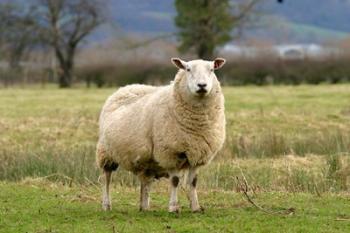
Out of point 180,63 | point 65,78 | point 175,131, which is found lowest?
point 175,131

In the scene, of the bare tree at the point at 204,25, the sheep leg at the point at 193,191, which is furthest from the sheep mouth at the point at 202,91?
the bare tree at the point at 204,25

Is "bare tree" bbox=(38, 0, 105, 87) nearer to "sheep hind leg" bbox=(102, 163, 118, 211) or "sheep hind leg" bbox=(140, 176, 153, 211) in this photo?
"sheep hind leg" bbox=(102, 163, 118, 211)

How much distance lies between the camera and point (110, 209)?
12.7 meters

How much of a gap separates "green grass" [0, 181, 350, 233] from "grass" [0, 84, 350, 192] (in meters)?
1.41

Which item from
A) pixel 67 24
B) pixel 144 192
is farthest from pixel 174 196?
pixel 67 24

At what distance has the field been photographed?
1116 cm

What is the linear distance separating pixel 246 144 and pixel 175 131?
27.4ft

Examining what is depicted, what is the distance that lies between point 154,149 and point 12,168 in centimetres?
588

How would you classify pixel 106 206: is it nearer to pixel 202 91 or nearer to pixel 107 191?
pixel 107 191

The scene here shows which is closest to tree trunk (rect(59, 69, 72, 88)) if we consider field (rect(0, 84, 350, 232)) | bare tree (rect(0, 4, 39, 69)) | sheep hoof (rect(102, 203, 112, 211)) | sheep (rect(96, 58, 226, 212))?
bare tree (rect(0, 4, 39, 69))

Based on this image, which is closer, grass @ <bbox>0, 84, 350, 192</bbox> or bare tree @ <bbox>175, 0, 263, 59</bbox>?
grass @ <bbox>0, 84, 350, 192</bbox>

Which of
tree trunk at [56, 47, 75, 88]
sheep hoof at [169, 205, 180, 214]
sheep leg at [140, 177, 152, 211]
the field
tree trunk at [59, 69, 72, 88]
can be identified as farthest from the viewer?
tree trunk at [56, 47, 75, 88]

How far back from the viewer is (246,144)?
65.5ft

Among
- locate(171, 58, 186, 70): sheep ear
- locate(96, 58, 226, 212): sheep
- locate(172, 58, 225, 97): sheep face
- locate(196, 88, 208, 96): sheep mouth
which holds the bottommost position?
locate(96, 58, 226, 212): sheep
